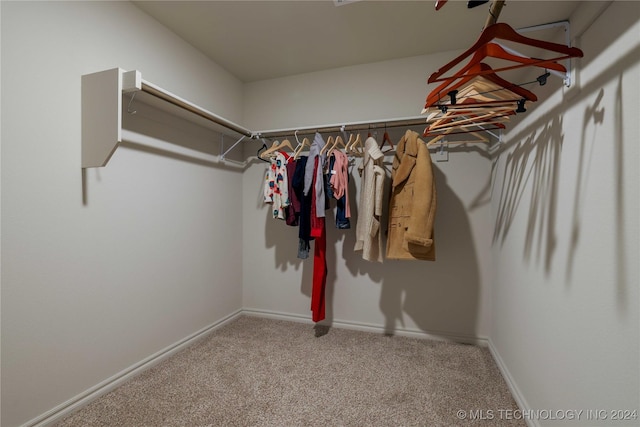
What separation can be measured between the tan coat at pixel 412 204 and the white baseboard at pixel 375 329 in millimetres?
831

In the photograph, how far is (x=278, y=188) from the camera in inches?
90.4

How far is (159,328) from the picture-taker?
6.43 feet

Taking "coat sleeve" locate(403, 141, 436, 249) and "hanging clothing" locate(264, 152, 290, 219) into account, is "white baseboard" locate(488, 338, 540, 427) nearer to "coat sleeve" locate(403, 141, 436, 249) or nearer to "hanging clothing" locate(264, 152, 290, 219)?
"coat sleeve" locate(403, 141, 436, 249)

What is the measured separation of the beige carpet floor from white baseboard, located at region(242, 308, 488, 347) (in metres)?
0.07

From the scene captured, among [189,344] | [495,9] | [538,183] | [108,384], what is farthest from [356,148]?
[108,384]

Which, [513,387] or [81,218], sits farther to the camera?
[513,387]

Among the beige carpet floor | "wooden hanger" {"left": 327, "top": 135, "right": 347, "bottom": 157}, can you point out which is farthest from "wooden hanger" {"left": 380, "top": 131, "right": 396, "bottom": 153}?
the beige carpet floor

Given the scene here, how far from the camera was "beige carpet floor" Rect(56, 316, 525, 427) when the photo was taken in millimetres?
1454

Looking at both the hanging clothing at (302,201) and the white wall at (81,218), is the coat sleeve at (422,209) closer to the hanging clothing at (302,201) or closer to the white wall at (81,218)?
the hanging clothing at (302,201)

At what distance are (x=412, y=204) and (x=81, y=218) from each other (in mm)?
1921

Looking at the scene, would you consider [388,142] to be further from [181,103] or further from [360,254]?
[181,103]

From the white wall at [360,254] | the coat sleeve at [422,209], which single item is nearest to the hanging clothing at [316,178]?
the white wall at [360,254]

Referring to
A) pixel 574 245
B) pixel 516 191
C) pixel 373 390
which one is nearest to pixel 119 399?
pixel 373 390

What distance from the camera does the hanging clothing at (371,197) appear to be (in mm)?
2039
